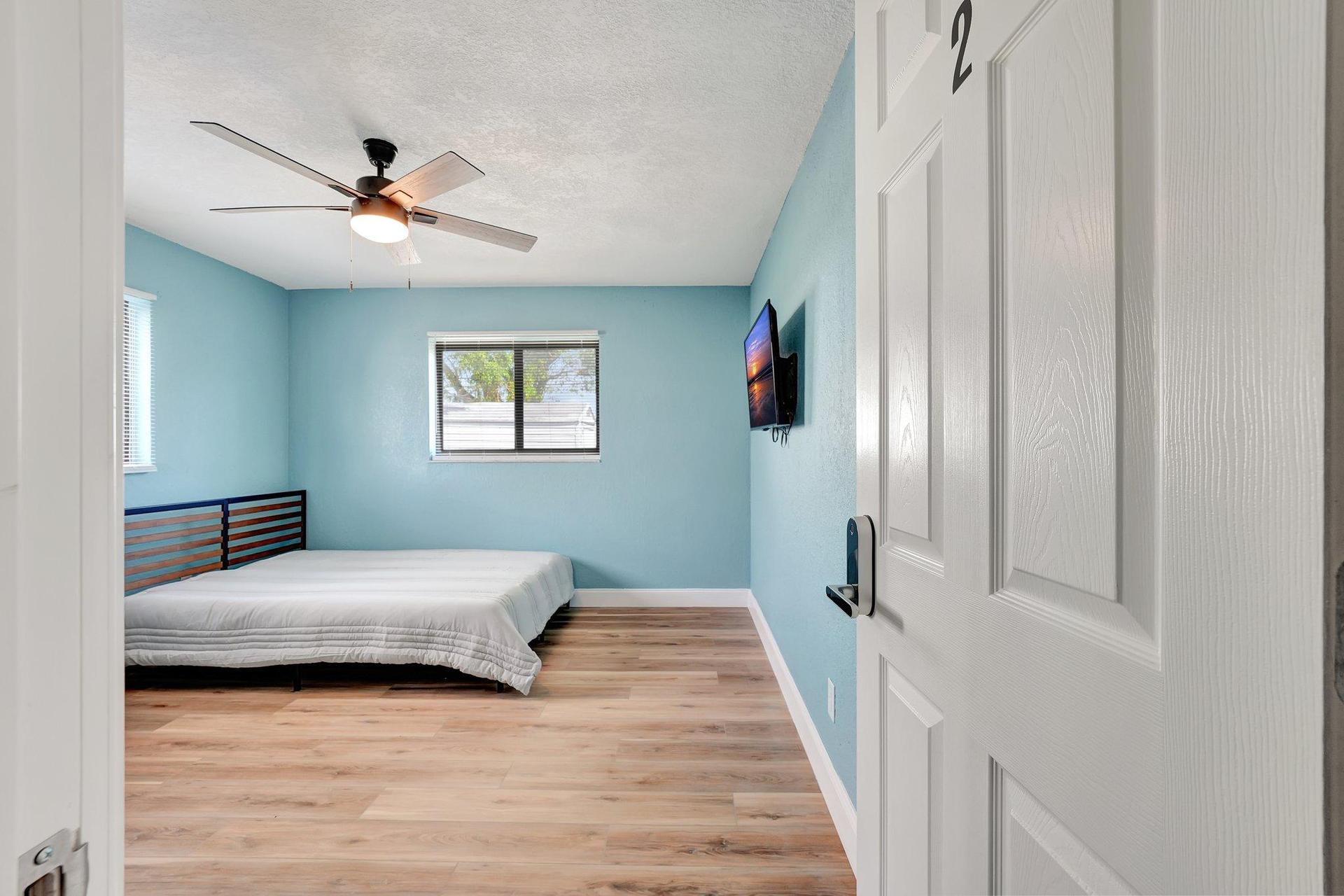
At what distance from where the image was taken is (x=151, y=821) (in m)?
2.04

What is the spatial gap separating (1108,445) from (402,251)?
293cm

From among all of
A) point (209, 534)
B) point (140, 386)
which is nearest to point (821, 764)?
point (209, 534)

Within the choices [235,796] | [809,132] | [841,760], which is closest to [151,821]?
[235,796]

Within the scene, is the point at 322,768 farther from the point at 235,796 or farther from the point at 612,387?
the point at 612,387

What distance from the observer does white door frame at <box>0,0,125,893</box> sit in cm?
38

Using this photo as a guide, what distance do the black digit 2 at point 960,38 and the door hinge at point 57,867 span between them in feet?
3.36

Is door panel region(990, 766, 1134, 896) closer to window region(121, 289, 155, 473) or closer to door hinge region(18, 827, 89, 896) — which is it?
door hinge region(18, 827, 89, 896)

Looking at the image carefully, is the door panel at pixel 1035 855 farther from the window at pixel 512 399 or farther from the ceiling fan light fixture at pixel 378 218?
the window at pixel 512 399

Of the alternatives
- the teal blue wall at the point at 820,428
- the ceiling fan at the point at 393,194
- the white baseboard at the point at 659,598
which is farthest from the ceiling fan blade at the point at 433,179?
the white baseboard at the point at 659,598

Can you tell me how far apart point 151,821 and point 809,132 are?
131 inches

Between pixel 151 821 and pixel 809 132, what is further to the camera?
pixel 809 132

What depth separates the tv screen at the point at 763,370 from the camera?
2773mm

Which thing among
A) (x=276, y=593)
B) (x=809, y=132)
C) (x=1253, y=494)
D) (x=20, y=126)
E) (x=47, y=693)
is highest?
(x=809, y=132)

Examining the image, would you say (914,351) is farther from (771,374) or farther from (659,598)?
(659,598)
